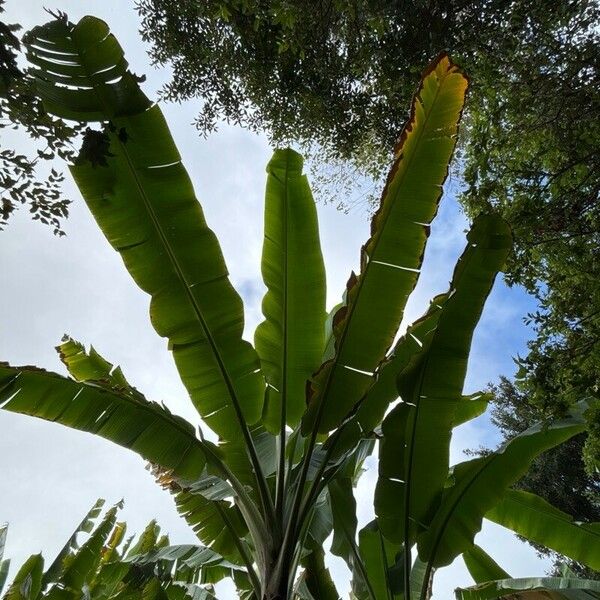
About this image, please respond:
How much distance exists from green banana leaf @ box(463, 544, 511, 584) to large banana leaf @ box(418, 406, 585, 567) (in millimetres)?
1033

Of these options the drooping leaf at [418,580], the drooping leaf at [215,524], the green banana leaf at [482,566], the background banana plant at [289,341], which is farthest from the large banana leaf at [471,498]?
the drooping leaf at [215,524]

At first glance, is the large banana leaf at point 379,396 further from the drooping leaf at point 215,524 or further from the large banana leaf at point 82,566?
the large banana leaf at point 82,566

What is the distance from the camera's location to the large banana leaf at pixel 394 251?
2.77m

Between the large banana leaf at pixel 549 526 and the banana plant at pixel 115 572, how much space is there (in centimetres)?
205

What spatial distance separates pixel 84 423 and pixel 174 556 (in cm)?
137

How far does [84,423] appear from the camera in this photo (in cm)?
280

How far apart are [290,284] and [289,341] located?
357 mm

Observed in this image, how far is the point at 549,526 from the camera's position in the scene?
3365mm

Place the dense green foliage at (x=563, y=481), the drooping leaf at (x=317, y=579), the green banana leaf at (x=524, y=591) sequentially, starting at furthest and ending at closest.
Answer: the dense green foliage at (x=563, y=481) → the drooping leaf at (x=317, y=579) → the green banana leaf at (x=524, y=591)

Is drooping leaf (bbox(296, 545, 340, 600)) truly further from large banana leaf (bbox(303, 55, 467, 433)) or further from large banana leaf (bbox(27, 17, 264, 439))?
large banana leaf (bbox(303, 55, 467, 433))

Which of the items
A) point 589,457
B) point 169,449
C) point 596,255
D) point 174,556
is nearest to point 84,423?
point 169,449

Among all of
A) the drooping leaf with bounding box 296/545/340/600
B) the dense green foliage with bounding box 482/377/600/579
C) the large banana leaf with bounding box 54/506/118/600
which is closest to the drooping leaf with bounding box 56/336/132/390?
the large banana leaf with bounding box 54/506/118/600

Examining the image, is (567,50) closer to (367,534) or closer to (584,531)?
(584,531)

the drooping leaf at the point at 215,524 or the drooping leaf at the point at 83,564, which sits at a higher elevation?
the drooping leaf at the point at 215,524
